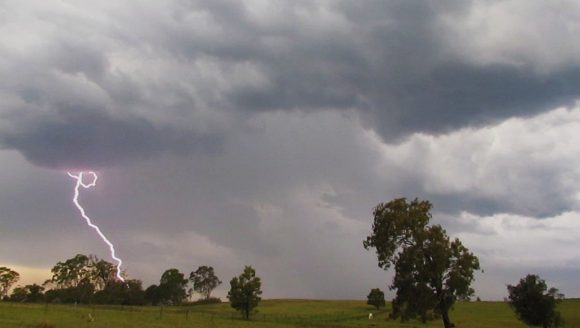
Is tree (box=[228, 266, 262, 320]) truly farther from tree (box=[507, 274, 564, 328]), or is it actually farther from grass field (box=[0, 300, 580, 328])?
tree (box=[507, 274, 564, 328])

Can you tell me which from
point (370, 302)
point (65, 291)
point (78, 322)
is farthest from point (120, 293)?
point (78, 322)

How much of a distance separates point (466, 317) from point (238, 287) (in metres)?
41.8

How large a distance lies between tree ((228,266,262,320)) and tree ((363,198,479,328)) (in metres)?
32.3

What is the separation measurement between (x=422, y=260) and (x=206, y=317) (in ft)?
102

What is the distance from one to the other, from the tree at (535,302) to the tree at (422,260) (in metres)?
21.2

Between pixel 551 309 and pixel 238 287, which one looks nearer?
pixel 551 309

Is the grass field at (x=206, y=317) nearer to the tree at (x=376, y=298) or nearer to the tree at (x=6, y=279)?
the tree at (x=376, y=298)

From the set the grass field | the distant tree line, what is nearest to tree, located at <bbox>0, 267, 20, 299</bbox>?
the distant tree line

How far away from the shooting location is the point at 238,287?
8400 cm

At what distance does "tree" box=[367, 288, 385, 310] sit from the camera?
113 meters

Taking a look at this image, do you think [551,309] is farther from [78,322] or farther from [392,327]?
[78,322]

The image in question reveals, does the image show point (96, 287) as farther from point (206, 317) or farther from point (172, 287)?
point (206, 317)

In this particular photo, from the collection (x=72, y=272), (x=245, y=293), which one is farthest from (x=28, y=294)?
(x=245, y=293)

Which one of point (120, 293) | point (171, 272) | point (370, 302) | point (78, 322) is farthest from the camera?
point (171, 272)
